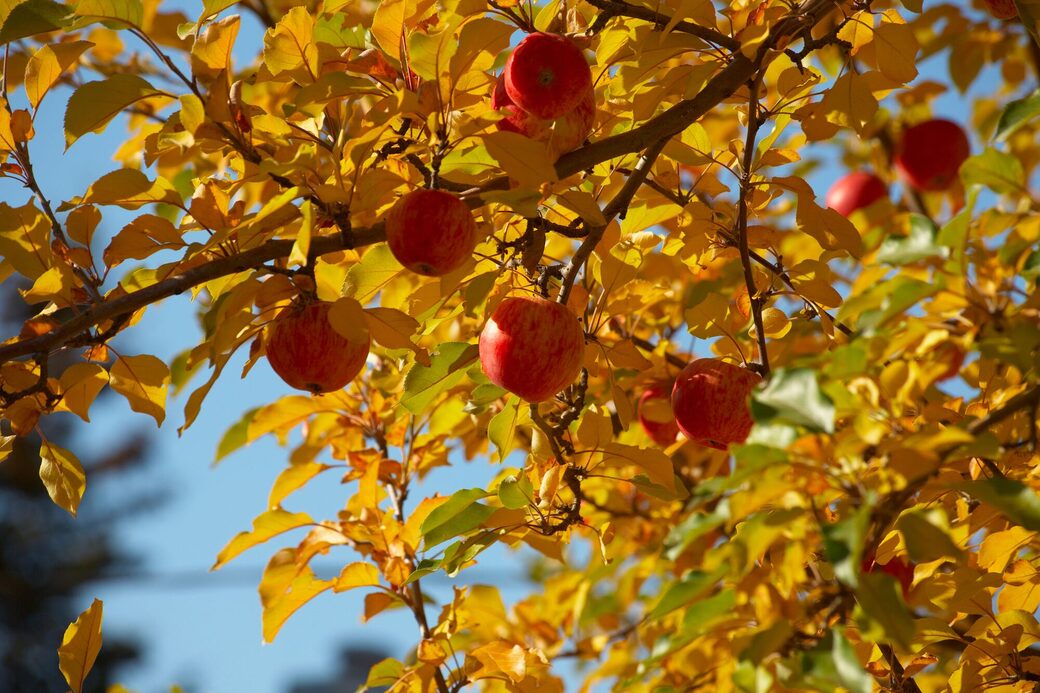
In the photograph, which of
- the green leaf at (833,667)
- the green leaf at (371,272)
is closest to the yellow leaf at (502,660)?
the green leaf at (371,272)

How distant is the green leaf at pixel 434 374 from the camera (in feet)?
4.29

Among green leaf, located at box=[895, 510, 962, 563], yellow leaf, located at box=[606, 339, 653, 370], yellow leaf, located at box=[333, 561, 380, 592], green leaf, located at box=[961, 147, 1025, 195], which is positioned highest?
green leaf, located at box=[961, 147, 1025, 195]

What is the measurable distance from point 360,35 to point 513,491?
2.20 ft

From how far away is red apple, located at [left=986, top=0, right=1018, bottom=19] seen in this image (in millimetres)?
1619

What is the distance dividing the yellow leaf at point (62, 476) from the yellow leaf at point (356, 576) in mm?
420

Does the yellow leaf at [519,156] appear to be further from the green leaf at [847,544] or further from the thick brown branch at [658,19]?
the green leaf at [847,544]

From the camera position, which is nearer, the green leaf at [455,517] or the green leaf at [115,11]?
the green leaf at [115,11]

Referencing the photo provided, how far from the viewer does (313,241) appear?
1150 millimetres

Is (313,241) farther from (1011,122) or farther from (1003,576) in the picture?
(1003,576)

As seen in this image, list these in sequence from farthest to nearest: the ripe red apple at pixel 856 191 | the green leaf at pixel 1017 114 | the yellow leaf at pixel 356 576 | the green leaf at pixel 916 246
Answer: the ripe red apple at pixel 856 191 → the yellow leaf at pixel 356 576 → the green leaf at pixel 1017 114 → the green leaf at pixel 916 246

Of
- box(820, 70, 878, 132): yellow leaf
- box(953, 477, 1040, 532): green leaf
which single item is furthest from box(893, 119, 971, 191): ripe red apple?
box(953, 477, 1040, 532): green leaf

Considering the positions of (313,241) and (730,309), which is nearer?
(313,241)

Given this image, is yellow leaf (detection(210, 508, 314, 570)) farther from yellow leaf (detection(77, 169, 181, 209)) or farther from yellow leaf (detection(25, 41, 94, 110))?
yellow leaf (detection(25, 41, 94, 110))

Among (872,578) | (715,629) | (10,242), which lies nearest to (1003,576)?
(715,629)
